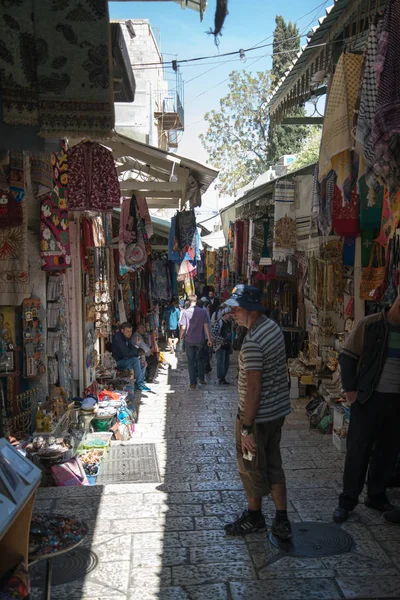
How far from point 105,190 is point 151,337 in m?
7.77

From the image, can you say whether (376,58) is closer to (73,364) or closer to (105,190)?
(105,190)

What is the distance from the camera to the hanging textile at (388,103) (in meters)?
3.23

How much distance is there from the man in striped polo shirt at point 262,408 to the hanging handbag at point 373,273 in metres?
2.69

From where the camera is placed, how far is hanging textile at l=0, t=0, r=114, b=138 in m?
3.38

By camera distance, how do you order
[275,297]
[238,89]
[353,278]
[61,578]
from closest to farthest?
[61,578] → [353,278] → [275,297] → [238,89]

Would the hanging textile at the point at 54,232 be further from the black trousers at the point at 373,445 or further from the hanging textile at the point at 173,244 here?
the hanging textile at the point at 173,244

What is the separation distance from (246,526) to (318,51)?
400 cm

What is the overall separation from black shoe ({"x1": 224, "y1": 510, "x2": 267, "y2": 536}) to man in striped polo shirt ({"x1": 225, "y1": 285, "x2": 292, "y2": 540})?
16 cm

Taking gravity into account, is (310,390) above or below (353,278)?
below

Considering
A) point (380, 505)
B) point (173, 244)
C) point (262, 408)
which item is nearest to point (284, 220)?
point (173, 244)

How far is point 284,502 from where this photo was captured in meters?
4.58

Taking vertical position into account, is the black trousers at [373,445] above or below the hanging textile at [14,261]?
below

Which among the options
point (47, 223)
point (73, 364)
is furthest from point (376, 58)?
point (73, 364)

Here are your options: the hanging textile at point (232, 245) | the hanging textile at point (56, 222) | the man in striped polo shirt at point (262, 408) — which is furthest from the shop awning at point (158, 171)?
the hanging textile at point (232, 245)
